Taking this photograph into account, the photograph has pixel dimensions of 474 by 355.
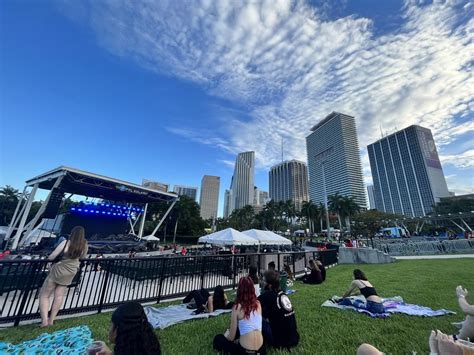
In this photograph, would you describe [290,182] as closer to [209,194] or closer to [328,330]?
[209,194]

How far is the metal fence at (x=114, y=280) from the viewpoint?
14.4ft

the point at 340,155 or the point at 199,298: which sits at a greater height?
the point at 340,155

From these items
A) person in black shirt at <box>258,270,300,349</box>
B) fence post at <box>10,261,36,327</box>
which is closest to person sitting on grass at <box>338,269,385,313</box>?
person in black shirt at <box>258,270,300,349</box>

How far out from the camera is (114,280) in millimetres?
5488

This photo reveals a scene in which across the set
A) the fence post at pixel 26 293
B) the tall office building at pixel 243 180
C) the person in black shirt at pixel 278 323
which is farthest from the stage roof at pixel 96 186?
the tall office building at pixel 243 180

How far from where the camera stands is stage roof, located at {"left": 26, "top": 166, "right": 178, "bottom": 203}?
23891 millimetres

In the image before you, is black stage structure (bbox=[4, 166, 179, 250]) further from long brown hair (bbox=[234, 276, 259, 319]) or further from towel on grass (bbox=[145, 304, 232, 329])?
long brown hair (bbox=[234, 276, 259, 319])

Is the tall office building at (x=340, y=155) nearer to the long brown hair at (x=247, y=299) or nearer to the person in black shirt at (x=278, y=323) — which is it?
the person in black shirt at (x=278, y=323)

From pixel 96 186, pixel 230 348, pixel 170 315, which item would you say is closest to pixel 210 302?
pixel 170 315

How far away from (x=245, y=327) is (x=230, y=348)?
443mm

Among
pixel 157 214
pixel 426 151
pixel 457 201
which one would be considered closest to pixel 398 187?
pixel 426 151

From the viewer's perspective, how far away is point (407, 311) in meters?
4.59

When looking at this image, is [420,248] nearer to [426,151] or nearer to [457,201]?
[457,201]

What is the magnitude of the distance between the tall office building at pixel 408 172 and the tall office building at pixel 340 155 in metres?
53.1
